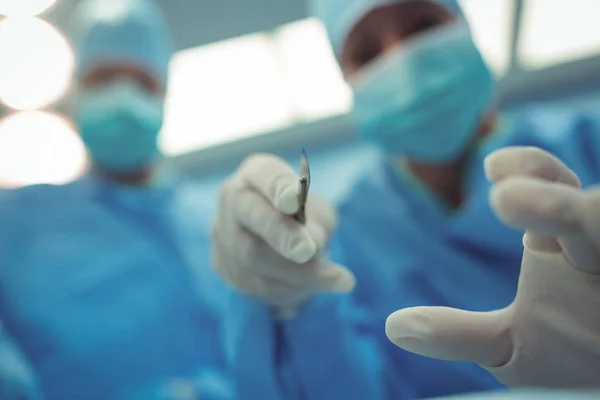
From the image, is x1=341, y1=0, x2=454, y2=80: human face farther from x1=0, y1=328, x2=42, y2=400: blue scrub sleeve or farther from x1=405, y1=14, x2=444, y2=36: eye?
x1=0, y1=328, x2=42, y2=400: blue scrub sleeve

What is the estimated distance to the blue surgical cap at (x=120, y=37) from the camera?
132 centimetres

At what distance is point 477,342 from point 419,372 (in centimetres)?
46

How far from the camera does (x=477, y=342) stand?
18.6 inches

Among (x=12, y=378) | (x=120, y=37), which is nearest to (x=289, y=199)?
(x=12, y=378)

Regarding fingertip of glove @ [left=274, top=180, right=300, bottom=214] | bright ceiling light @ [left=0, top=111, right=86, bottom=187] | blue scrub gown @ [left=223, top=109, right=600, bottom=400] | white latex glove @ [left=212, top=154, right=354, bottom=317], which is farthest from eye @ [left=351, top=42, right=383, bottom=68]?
bright ceiling light @ [left=0, top=111, right=86, bottom=187]

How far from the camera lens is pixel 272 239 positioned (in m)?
0.60

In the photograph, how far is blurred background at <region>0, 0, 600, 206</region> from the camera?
170cm

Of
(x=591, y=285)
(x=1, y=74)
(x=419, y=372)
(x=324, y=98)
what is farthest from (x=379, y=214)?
(x=324, y=98)

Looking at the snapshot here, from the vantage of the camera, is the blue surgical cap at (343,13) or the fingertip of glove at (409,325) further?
the blue surgical cap at (343,13)

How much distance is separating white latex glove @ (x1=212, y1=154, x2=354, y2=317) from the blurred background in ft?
2.75

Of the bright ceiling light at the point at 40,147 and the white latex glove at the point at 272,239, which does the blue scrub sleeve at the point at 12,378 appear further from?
the bright ceiling light at the point at 40,147

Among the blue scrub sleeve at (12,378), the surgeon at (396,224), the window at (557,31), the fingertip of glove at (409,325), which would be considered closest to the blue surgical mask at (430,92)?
the surgeon at (396,224)

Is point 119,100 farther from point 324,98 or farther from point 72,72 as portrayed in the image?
point 324,98

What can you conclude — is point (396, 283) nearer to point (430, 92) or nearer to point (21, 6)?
point (430, 92)
